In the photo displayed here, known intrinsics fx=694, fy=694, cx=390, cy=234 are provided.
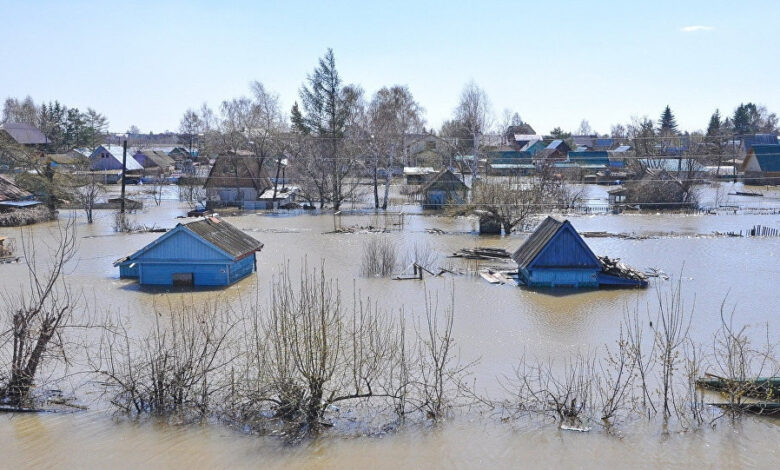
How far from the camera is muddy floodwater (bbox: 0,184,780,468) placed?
Answer: 33.1 feet

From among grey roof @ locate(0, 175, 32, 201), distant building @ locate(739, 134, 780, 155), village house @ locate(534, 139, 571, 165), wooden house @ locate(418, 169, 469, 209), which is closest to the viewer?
grey roof @ locate(0, 175, 32, 201)

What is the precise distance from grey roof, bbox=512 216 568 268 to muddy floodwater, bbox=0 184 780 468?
143 centimetres

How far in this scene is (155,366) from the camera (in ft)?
37.4

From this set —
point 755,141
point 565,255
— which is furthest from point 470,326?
point 755,141

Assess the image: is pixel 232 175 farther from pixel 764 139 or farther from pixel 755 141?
pixel 755 141

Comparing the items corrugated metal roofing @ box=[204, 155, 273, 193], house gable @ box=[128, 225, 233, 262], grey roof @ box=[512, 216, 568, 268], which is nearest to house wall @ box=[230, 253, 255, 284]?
house gable @ box=[128, 225, 233, 262]

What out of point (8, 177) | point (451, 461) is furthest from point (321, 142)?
point (451, 461)

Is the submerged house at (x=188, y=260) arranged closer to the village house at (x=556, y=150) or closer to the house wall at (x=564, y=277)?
the house wall at (x=564, y=277)

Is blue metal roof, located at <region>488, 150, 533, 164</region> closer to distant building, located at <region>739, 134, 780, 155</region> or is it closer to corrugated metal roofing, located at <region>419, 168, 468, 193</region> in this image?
corrugated metal roofing, located at <region>419, 168, 468, 193</region>

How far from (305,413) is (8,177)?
41.0m

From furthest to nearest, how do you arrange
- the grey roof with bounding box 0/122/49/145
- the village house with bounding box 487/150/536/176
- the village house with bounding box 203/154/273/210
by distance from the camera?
the grey roof with bounding box 0/122/49/145
the village house with bounding box 487/150/536/176
the village house with bounding box 203/154/273/210

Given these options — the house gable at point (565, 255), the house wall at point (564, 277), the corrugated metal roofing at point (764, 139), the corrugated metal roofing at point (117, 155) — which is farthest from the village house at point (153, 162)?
the corrugated metal roofing at point (764, 139)

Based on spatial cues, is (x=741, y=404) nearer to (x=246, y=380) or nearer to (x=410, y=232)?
(x=246, y=380)

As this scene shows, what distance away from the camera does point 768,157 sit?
62.9 meters
